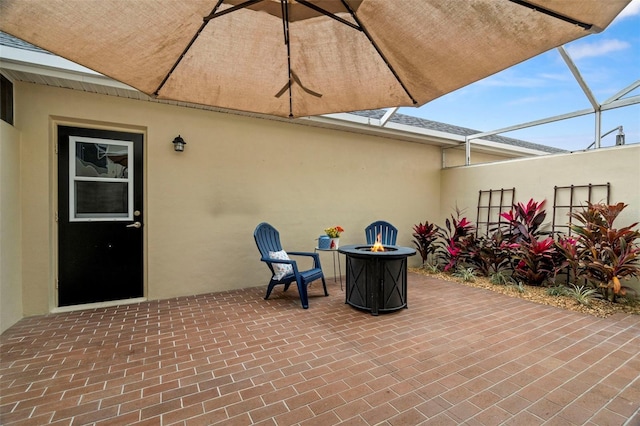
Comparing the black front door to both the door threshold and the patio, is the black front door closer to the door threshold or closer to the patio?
the door threshold

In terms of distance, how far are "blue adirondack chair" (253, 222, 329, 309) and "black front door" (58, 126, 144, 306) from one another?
1.62 metres

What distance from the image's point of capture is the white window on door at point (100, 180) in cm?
359

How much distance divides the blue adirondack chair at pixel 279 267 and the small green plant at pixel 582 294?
3.28m

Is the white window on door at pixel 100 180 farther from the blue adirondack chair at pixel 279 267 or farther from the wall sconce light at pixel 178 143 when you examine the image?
the blue adirondack chair at pixel 279 267

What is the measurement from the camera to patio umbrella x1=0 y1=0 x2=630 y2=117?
1450 millimetres

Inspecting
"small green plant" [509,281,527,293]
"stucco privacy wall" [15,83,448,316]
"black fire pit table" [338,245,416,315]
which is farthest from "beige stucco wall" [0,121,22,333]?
"small green plant" [509,281,527,293]

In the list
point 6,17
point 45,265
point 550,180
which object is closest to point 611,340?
point 550,180

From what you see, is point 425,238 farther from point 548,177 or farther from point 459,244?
point 548,177

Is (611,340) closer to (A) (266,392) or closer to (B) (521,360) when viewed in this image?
(B) (521,360)

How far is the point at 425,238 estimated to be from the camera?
5.91 metres

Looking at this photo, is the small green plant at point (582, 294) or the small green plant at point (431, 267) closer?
the small green plant at point (582, 294)

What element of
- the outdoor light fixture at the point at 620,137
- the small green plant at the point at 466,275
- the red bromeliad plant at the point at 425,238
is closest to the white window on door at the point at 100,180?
the red bromeliad plant at the point at 425,238

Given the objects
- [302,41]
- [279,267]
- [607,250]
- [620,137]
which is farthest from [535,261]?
[302,41]

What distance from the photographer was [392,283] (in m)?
3.47
